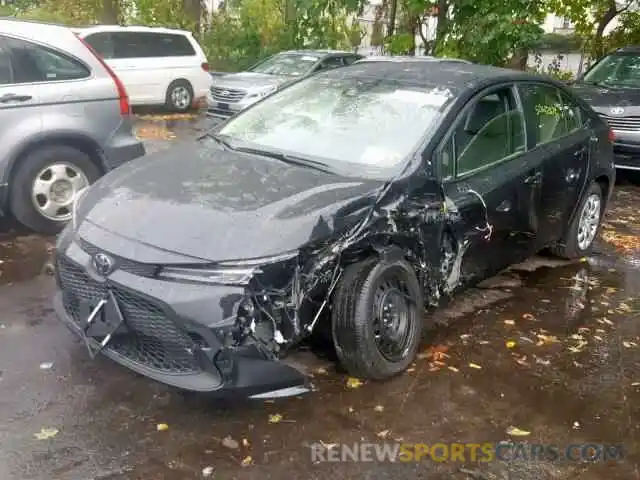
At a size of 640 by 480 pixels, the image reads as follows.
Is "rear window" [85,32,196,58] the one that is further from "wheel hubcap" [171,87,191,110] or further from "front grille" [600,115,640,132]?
"front grille" [600,115,640,132]

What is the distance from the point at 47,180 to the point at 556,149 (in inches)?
165

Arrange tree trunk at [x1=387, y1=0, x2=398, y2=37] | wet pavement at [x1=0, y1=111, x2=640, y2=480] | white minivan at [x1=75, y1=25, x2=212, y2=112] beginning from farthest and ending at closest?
tree trunk at [x1=387, y1=0, x2=398, y2=37] → white minivan at [x1=75, y1=25, x2=212, y2=112] → wet pavement at [x1=0, y1=111, x2=640, y2=480]

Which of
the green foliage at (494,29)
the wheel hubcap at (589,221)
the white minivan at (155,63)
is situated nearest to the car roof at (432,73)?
the wheel hubcap at (589,221)

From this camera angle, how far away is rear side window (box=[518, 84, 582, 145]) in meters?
5.04

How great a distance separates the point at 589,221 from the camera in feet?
20.5

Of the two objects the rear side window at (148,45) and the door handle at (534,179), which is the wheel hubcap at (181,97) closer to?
the rear side window at (148,45)

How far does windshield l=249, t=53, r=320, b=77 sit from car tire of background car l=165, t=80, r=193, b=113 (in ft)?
5.63

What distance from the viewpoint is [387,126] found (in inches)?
169

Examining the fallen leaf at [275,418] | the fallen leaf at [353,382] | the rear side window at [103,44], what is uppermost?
the rear side window at [103,44]

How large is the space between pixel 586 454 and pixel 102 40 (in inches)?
493

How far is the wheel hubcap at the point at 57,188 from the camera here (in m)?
5.84

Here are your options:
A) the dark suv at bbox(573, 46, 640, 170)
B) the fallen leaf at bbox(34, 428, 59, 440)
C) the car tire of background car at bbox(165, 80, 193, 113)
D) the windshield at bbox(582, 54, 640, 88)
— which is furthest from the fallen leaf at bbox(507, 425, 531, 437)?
the car tire of background car at bbox(165, 80, 193, 113)

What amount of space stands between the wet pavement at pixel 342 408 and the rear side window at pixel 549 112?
136 cm

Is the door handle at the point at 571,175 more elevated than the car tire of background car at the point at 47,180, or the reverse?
the door handle at the point at 571,175
